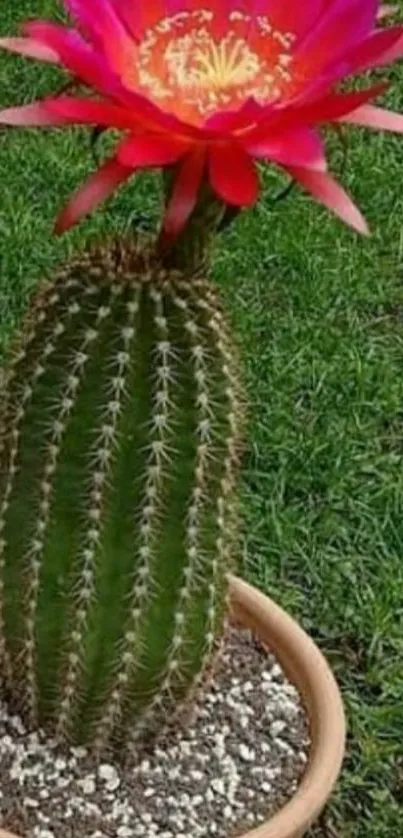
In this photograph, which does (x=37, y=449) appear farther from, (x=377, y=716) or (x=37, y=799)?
(x=377, y=716)

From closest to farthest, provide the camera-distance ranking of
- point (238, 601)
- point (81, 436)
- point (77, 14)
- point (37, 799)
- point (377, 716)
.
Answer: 1. point (77, 14)
2. point (81, 436)
3. point (37, 799)
4. point (238, 601)
5. point (377, 716)

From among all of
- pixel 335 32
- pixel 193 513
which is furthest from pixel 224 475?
pixel 335 32

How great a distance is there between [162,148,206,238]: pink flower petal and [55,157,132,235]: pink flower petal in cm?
5

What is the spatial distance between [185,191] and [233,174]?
5 cm

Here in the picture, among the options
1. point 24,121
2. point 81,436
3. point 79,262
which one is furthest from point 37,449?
point 24,121

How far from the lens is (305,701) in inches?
102

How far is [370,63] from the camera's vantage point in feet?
6.64

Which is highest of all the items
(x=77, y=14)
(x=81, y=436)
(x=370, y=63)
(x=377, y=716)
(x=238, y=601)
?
(x=77, y=14)

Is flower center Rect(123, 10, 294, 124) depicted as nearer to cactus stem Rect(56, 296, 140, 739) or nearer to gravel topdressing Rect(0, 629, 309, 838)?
cactus stem Rect(56, 296, 140, 739)

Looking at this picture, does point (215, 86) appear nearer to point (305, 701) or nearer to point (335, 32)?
point (335, 32)

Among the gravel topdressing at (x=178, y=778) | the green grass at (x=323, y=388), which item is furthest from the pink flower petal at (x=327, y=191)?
the green grass at (x=323, y=388)

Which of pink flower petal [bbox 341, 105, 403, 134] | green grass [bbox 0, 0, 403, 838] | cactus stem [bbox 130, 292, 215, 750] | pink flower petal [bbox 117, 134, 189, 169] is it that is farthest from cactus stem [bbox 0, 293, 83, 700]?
green grass [bbox 0, 0, 403, 838]

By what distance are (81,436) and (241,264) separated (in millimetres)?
1736

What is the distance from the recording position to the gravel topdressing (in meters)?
2.39
